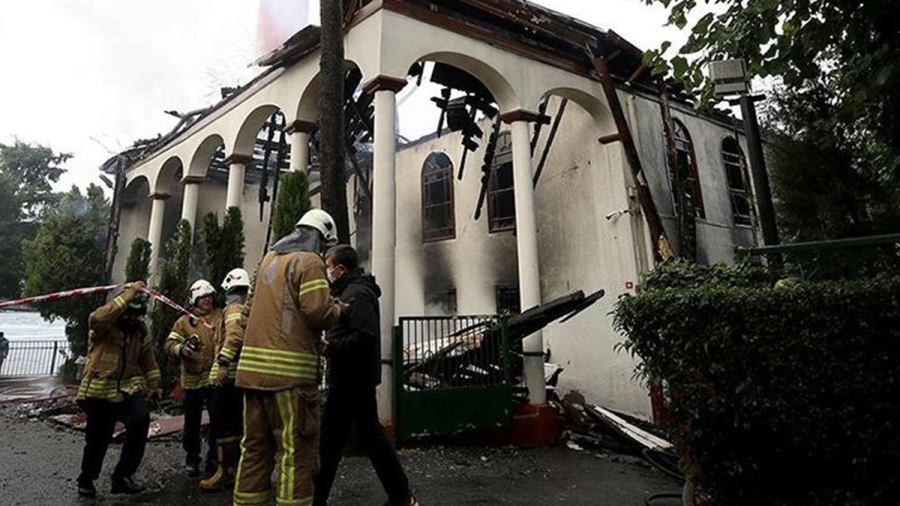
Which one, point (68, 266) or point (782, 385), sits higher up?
point (68, 266)

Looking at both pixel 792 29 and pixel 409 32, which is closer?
pixel 792 29

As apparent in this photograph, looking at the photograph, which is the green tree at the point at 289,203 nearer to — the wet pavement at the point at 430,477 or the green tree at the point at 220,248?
the green tree at the point at 220,248

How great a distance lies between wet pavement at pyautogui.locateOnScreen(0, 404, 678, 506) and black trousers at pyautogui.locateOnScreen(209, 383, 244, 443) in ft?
1.60

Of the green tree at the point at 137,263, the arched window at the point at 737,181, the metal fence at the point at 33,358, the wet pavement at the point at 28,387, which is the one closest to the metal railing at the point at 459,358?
the green tree at the point at 137,263

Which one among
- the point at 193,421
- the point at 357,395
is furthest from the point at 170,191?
the point at 357,395

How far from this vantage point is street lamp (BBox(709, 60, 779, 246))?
16.8 ft

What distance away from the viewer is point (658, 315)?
151 inches

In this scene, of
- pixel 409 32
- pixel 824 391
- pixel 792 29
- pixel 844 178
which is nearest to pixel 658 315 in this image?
pixel 824 391

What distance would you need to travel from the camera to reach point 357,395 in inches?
145

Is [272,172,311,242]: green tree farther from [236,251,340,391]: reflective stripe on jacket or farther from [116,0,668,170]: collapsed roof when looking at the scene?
[236,251,340,391]: reflective stripe on jacket

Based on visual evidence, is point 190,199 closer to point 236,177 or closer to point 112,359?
point 236,177

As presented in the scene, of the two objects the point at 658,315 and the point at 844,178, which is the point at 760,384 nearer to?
the point at 658,315

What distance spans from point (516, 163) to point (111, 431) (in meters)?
6.32

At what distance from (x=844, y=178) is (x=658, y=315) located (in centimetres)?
648
